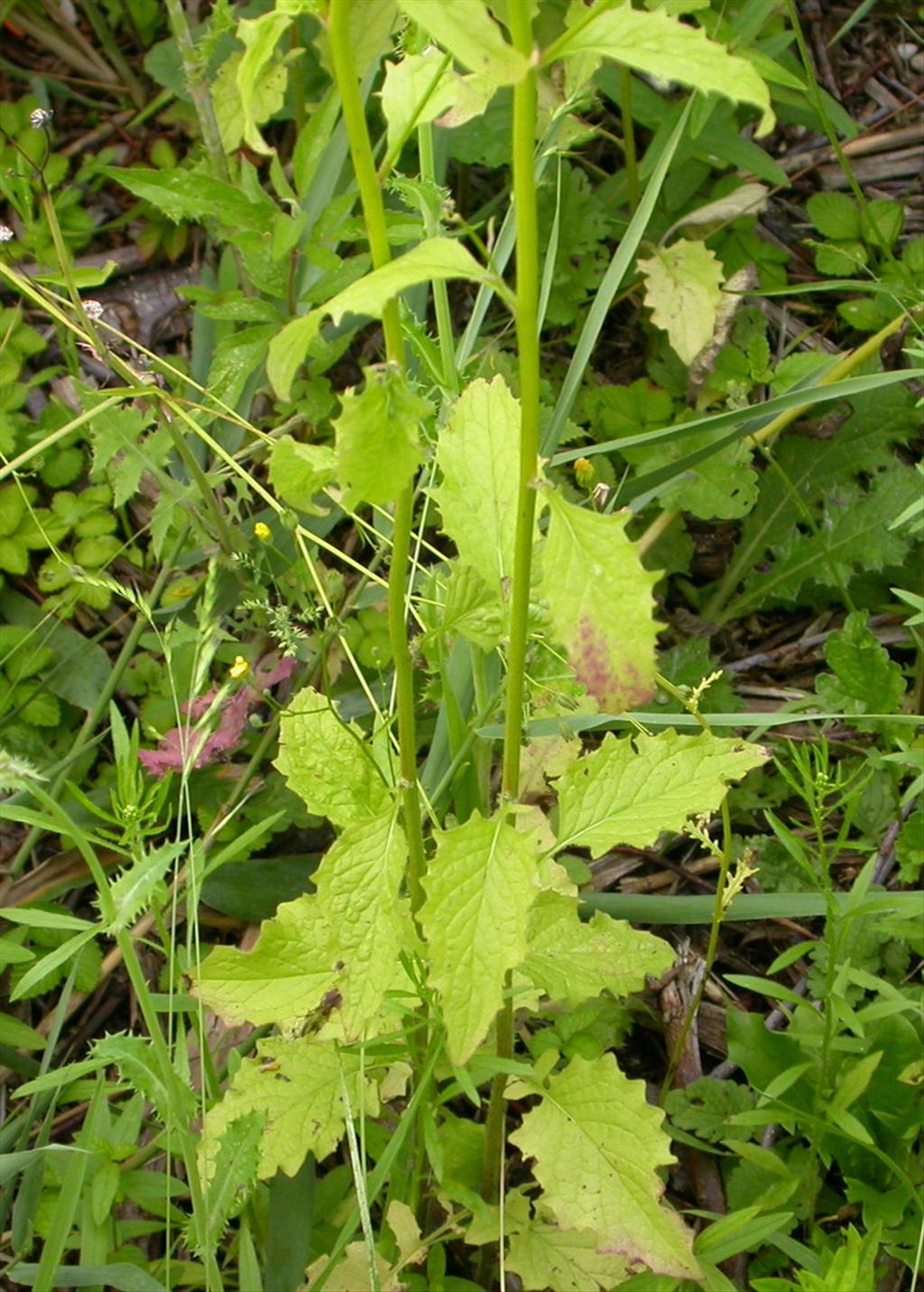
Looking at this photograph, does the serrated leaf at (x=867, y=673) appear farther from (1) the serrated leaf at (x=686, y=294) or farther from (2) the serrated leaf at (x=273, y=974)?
(2) the serrated leaf at (x=273, y=974)

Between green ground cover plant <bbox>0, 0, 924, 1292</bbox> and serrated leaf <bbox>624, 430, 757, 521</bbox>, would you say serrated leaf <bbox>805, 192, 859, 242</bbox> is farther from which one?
serrated leaf <bbox>624, 430, 757, 521</bbox>

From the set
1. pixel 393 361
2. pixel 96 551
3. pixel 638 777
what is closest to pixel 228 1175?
pixel 638 777

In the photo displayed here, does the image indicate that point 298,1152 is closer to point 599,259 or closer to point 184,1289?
point 184,1289

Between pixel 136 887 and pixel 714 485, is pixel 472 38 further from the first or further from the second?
pixel 714 485

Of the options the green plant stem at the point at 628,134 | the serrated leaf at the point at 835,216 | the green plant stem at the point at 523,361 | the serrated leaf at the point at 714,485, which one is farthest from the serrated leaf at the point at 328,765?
the serrated leaf at the point at 835,216

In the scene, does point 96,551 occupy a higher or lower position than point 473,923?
lower

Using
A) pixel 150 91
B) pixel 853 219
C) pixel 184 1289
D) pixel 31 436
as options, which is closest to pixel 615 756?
pixel 184 1289
